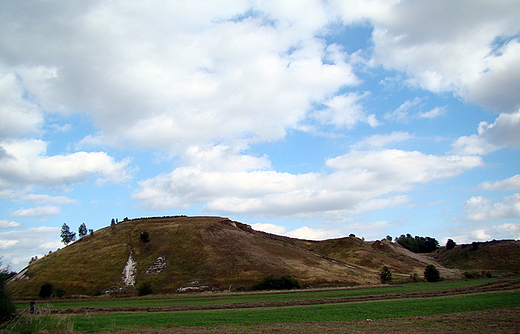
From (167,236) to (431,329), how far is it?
102 meters

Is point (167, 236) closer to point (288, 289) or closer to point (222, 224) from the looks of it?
point (222, 224)

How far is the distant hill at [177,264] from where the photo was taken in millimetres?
85375

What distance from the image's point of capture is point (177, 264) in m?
94.2

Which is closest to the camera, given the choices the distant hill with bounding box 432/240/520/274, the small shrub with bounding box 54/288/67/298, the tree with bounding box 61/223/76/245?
the small shrub with bounding box 54/288/67/298

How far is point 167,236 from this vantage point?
114000mm

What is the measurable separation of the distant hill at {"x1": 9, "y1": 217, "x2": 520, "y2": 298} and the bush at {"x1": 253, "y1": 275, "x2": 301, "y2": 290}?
2.87 m

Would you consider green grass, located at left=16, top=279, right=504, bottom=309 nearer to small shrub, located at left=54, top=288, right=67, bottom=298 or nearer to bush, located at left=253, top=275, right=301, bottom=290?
small shrub, located at left=54, top=288, right=67, bottom=298

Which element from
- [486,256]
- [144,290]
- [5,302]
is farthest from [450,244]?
[5,302]

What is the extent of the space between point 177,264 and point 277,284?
30597 mm

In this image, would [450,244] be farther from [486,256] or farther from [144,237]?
[144,237]

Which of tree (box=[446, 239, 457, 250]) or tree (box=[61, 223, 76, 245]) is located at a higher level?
tree (box=[61, 223, 76, 245])

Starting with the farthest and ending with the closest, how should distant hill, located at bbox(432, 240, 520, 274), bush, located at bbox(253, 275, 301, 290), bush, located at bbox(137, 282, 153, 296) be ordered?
distant hill, located at bbox(432, 240, 520, 274) → bush, located at bbox(253, 275, 301, 290) → bush, located at bbox(137, 282, 153, 296)

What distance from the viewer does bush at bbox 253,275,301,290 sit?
79125 mm

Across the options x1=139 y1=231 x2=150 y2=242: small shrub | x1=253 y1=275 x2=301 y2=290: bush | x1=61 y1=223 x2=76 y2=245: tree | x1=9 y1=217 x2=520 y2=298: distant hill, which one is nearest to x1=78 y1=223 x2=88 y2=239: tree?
x1=61 y1=223 x2=76 y2=245: tree
